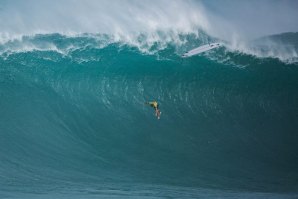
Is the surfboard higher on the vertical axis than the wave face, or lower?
higher

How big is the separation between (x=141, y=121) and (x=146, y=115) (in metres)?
0.40

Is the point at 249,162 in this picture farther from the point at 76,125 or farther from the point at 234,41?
the point at 234,41

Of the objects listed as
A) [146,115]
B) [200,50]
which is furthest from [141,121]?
[200,50]

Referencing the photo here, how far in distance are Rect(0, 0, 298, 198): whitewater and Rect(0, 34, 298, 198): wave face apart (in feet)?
0.14

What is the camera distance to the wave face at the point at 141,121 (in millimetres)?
11078

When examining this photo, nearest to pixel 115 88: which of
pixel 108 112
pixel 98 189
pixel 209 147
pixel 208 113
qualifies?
pixel 108 112

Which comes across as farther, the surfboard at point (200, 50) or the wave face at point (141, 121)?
the surfboard at point (200, 50)

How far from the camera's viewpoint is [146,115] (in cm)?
1441

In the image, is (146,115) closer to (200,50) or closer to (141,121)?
(141,121)

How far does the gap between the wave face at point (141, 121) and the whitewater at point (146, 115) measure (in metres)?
0.04

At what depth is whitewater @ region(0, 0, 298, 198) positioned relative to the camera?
435 inches

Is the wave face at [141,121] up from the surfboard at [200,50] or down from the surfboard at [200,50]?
down

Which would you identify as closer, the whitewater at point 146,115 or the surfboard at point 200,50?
the whitewater at point 146,115

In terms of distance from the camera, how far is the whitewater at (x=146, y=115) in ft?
36.2
